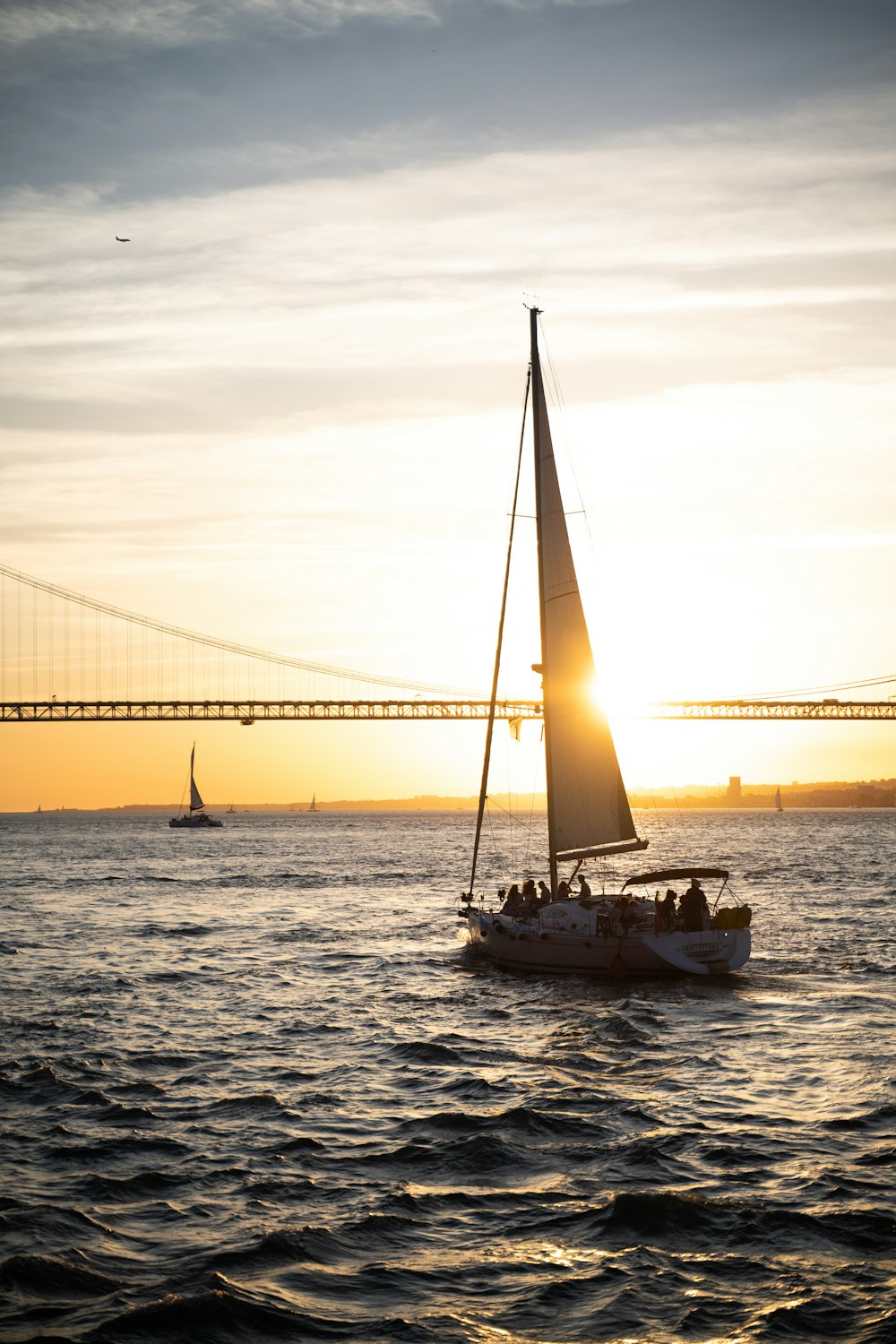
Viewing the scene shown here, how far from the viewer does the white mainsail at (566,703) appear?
29.1 meters

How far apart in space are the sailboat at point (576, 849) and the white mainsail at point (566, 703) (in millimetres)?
21

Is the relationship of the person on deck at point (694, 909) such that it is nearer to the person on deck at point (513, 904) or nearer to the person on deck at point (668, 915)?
the person on deck at point (668, 915)

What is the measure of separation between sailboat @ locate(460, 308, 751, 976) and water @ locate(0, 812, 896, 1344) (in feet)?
2.41

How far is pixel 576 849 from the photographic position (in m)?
28.9

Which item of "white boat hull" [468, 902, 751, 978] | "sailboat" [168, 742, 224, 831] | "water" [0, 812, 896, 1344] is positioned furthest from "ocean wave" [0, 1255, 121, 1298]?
"sailboat" [168, 742, 224, 831]

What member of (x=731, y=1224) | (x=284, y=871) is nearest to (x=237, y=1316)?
(x=731, y=1224)

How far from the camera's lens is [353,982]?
2936 centimetres

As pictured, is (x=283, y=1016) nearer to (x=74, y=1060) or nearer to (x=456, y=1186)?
(x=74, y=1060)

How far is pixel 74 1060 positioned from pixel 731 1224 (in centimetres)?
1189

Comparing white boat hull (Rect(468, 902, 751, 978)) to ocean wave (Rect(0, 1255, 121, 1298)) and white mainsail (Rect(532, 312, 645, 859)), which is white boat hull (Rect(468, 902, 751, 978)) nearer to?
white mainsail (Rect(532, 312, 645, 859))

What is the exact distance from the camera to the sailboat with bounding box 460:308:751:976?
2673 cm

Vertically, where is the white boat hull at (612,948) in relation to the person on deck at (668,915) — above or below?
below

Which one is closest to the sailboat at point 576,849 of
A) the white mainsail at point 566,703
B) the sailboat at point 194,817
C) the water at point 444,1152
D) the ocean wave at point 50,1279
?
the white mainsail at point 566,703

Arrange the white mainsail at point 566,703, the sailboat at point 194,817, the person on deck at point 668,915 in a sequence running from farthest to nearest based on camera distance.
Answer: the sailboat at point 194,817, the white mainsail at point 566,703, the person on deck at point 668,915
